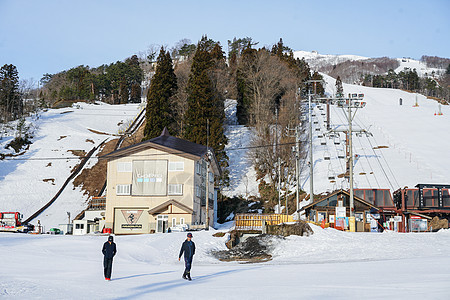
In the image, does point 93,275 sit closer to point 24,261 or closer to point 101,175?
point 24,261

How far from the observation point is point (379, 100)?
378 feet

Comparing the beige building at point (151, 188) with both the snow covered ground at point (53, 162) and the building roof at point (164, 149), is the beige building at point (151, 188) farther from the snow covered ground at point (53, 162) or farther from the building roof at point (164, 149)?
the snow covered ground at point (53, 162)

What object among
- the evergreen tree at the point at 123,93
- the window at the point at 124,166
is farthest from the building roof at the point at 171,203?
the evergreen tree at the point at 123,93

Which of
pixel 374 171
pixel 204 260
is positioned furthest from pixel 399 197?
pixel 204 260

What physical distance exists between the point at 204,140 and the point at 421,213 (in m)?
27.2

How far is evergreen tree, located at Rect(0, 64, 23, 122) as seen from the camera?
258 feet

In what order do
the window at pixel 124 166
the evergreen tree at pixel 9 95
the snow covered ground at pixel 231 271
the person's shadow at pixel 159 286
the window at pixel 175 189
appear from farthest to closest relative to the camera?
the evergreen tree at pixel 9 95, the window at pixel 124 166, the window at pixel 175 189, the person's shadow at pixel 159 286, the snow covered ground at pixel 231 271

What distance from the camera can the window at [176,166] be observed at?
43.2m

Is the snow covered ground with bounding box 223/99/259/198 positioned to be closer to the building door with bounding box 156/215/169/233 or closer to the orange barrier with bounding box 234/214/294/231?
the building door with bounding box 156/215/169/233

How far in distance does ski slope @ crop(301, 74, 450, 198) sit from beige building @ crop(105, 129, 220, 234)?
16182 millimetres

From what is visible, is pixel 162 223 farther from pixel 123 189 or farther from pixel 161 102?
pixel 161 102

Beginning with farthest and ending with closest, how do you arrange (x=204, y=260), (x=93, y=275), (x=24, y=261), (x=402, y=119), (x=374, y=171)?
(x=402, y=119), (x=374, y=171), (x=204, y=260), (x=24, y=261), (x=93, y=275)

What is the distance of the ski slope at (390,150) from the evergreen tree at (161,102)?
62.4ft

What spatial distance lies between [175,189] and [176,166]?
2113mm
